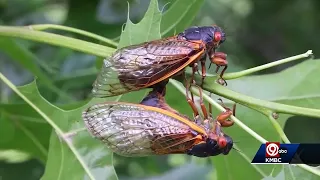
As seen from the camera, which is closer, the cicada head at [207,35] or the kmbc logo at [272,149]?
the kmbc logo at [272,149]

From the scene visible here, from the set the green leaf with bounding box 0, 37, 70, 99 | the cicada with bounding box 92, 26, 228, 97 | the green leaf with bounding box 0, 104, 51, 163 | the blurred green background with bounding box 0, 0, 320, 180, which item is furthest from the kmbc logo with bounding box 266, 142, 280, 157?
the green leaf with bounding box 0, 37, 70, 99

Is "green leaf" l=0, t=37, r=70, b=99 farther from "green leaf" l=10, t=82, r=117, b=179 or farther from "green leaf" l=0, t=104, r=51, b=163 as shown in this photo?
"green leaf" l=10, t=82, r=117, b=179

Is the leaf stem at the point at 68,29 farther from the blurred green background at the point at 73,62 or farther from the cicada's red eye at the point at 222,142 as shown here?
the cicada's red eye at the point at 222,142

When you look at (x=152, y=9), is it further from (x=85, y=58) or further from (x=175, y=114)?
(x=85, y=58)

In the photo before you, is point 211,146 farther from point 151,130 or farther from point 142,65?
point 142,65

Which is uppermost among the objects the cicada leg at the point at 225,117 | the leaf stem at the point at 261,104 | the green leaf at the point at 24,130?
the leaf stem at the point at 261,104

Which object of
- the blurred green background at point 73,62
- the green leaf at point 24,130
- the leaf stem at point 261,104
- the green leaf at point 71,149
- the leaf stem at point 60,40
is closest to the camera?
the leaf stem at point 261,104

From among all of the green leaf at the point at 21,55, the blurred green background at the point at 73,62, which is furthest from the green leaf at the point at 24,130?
the green leaf at the point at 21,55
